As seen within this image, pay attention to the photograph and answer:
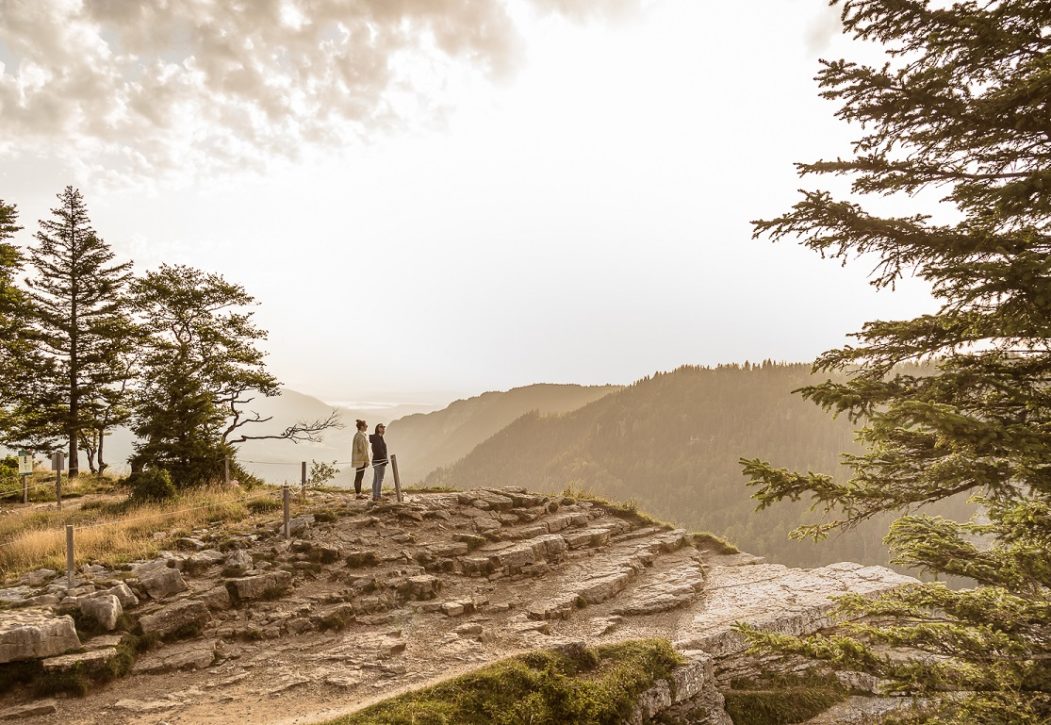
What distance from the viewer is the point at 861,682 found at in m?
11.8

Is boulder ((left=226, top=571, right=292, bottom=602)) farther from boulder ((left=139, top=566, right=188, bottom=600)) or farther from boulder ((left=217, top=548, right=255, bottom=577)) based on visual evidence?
boulder ((left=139, top=566, right=188, bottom=600))

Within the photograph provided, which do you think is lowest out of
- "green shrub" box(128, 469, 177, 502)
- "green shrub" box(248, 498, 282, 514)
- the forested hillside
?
the forested hillside

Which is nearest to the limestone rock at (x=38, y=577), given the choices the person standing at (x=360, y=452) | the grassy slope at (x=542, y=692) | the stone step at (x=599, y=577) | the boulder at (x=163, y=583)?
the boulder at (x=163, y=583)

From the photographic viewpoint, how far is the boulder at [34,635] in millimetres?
8859

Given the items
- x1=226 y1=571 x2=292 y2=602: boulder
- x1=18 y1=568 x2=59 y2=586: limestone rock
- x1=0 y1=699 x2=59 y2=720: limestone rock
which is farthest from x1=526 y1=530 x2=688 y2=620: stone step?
x1=18 y1=568 x2=59 y2=586: limestone rock

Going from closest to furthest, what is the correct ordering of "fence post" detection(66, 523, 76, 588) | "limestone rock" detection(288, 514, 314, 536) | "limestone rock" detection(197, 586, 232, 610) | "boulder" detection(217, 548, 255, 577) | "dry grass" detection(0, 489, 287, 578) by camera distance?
"fence post" detection(66, 523, 76, 588), "limestone rock" detection(197, 586, 232, 610), "boulder" detection(217, 548, 255, 577), "dry grass" detection(0, 489, 287, 578), "limestone rock" detection(288, 514, 314, 536)

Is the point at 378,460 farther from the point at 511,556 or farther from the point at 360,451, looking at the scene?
the point at 511,556

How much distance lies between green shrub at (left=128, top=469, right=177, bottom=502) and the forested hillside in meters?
136

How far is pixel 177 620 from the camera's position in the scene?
10453 millimetres

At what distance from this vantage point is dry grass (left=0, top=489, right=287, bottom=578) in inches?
486

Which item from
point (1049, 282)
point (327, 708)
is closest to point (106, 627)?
point (327, 708)

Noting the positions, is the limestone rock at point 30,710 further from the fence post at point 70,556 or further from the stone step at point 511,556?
the stone step at point 511,556

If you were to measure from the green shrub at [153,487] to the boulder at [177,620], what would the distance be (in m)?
7.59

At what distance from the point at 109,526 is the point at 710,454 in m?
172
